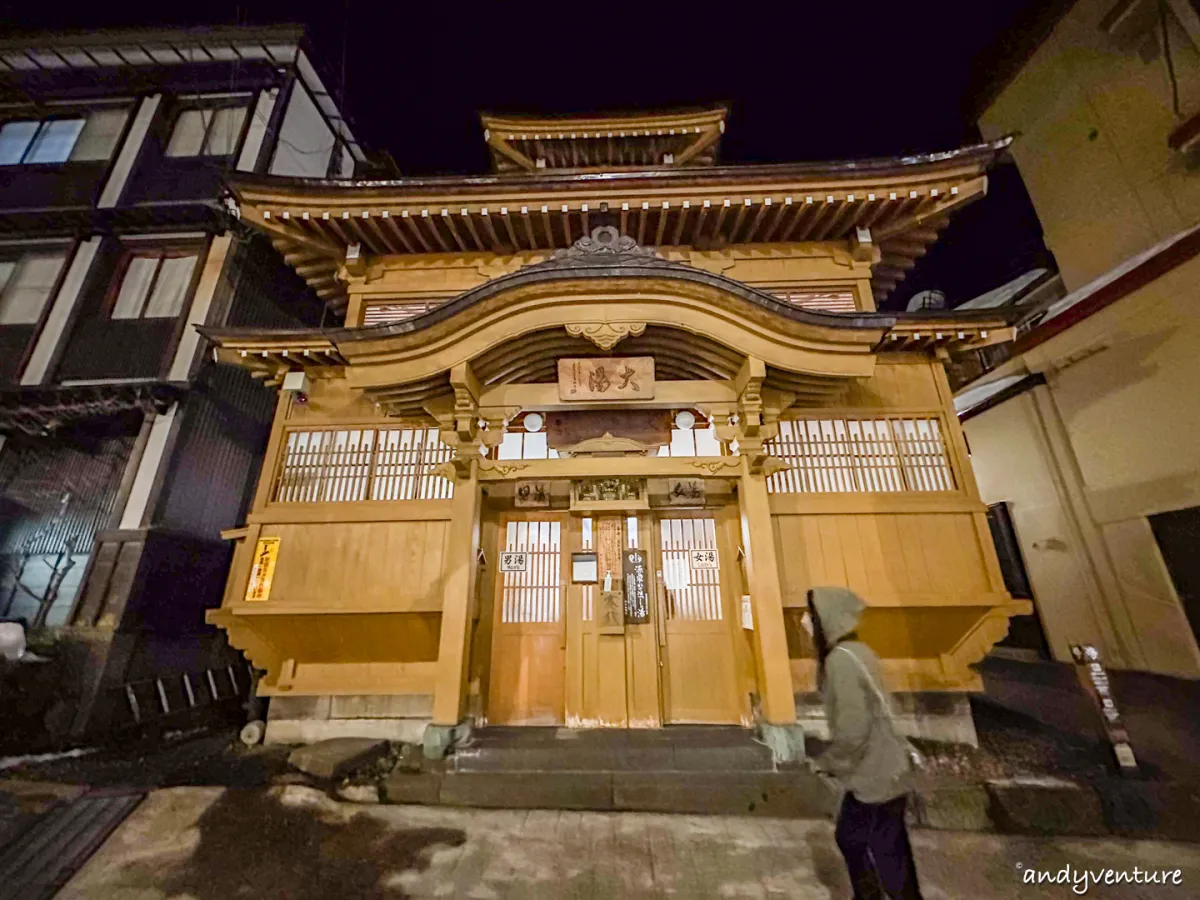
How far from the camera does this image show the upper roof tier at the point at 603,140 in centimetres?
1008

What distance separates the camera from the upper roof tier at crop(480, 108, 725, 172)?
10.1m

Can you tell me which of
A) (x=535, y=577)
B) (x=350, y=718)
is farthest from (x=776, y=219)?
(x=350, y=718)

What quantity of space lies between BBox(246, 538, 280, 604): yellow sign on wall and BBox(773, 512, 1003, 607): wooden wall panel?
268 inches

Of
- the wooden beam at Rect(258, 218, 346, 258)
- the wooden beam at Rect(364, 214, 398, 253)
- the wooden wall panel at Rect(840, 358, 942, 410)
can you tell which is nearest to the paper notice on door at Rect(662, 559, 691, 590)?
the wooden wall panel at Rect(840, 358, 942, 410)

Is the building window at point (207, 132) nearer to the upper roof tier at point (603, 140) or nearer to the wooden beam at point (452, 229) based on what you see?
the upper roof tier at point (603, 140)

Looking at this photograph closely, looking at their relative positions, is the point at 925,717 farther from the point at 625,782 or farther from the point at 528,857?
the point at 528,857

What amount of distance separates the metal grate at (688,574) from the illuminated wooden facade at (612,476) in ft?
0.11

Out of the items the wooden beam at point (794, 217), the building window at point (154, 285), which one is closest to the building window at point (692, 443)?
the wooden beam at point (794, 217)

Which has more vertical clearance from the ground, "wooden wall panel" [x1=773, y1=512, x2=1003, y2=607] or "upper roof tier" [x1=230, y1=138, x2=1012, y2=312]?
"upper roof tier" [x1=230, y1=138, x2=1012, y2=312]

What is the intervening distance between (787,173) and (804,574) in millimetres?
5988

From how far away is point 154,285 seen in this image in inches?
413

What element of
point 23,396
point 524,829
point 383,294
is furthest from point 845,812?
point 23,396

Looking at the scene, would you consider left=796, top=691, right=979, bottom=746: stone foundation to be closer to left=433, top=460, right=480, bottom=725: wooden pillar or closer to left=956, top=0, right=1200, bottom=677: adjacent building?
left=433, top=460, right=480, bottom=725: wooden pillar

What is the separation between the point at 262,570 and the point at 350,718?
2311 mm
